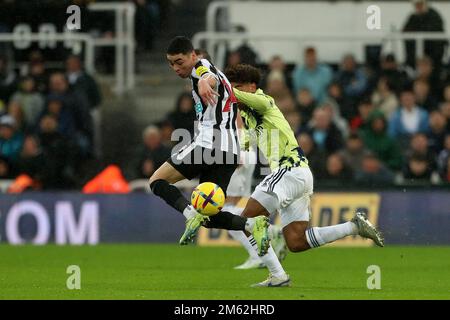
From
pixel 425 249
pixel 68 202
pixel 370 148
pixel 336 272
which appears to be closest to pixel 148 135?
pixel 68 202

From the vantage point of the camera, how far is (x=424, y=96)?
1998cm

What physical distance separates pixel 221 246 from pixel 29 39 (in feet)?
16.0

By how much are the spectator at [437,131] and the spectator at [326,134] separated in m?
1.35

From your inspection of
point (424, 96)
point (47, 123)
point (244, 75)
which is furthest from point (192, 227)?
point (424, 96)

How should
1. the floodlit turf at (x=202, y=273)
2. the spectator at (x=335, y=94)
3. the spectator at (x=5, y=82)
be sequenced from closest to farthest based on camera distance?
the floodlit turf at (x=202, y=273)
the spectator at (x=335, y=94)
the spectator at (x=5, y=82)

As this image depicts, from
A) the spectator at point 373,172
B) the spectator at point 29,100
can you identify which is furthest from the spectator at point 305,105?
the spectator at point 29,100

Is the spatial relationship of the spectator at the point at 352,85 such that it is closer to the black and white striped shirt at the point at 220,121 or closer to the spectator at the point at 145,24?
the spectator at the point at 145,24

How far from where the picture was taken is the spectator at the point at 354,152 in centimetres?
1934

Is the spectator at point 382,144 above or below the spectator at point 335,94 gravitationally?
below

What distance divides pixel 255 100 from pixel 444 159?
787 centimetres

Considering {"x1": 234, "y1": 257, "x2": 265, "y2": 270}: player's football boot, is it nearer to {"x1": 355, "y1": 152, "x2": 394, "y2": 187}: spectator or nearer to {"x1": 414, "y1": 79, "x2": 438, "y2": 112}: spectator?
{"x1": 355, "y1": 152, "x2": 394, "y2": 187}: spectator

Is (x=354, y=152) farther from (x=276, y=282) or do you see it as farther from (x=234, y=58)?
(x=276, y=282)

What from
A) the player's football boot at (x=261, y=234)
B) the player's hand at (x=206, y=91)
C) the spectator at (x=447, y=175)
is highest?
the player's hand at (x=206, y=91)

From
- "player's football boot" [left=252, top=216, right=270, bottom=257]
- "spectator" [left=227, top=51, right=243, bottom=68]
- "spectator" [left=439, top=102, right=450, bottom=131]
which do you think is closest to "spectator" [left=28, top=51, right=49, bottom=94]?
"spectator" [left=227, top=51, right=243, bottom=68]
